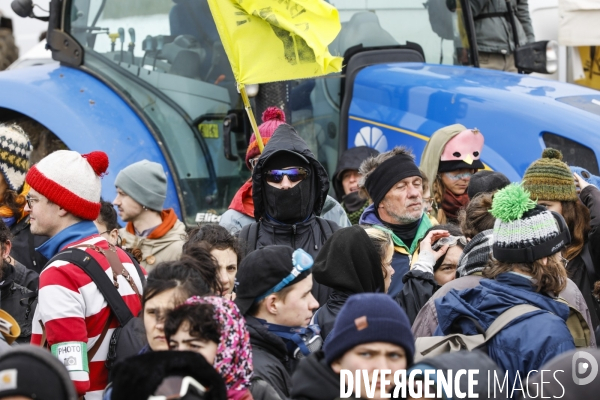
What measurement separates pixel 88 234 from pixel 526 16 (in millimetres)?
5425

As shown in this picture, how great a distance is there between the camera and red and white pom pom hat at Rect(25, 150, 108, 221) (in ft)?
12.2

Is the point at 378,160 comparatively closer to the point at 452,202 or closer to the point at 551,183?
the point at 452,202

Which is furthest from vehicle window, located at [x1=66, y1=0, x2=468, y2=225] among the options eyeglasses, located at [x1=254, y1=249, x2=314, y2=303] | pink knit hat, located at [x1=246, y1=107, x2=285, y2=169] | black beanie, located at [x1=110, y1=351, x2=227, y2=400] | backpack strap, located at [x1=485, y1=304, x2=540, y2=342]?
black beanie, located at [x1=110, y1=351, x2=227, y2=400]

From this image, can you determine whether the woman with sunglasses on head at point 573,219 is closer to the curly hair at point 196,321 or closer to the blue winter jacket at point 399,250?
the blue winter jacket at point 399,250

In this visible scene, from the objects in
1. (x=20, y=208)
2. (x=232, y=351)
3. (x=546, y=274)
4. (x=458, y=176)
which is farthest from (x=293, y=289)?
(x=458, y=176)

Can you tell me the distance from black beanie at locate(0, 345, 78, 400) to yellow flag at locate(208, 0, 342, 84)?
2769 mm

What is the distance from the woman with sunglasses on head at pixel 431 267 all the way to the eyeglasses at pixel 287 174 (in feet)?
2.25

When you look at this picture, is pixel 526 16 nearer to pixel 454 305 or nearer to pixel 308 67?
pixel 308 67

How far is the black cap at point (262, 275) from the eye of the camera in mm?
3430

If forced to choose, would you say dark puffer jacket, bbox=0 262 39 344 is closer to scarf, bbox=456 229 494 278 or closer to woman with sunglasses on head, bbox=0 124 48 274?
woman with sunglasses on head, bbox=0 124 48 274

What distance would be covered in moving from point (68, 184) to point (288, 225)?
120cm

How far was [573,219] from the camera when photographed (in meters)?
4.34

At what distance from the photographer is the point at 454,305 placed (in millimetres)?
3320

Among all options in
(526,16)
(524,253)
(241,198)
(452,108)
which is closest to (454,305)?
(524,253)
